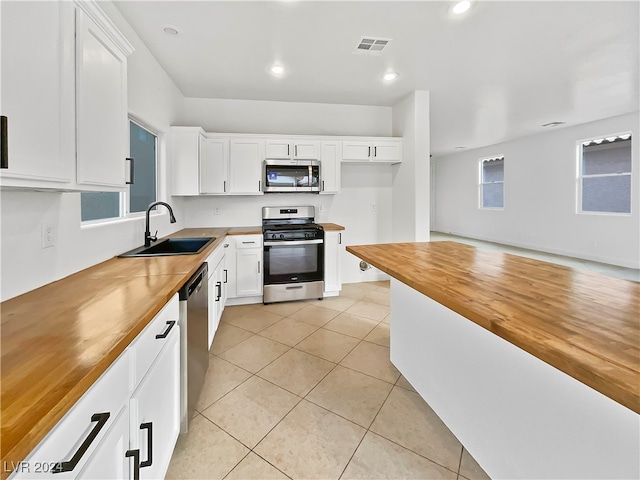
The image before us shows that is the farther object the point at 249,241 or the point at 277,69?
the point at 249,241

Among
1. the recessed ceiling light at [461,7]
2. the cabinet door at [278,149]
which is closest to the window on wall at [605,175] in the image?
the recessed ceiling light at [461,7]

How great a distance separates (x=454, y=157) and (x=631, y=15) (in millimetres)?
7638

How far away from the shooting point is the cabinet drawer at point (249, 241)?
11.9 ft

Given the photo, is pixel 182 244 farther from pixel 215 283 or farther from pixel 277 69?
pixel 277 69

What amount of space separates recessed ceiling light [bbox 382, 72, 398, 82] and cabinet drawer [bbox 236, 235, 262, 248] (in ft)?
8.15

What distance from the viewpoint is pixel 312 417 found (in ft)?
5.96

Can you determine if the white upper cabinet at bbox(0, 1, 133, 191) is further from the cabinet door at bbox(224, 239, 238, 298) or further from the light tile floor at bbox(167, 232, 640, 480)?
the cabinet door at bbox(224, 239, 238, 298)

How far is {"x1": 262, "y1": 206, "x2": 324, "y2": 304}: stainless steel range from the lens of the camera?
12.1 feet

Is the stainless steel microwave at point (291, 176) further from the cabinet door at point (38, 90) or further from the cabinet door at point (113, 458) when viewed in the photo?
the cabinet door at point (113, 458)

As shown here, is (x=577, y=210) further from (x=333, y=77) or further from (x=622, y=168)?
(x=333, y=77)

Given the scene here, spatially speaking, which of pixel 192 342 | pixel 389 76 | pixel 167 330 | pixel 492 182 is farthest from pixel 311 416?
pixel 492 182

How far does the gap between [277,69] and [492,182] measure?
24.9 feet

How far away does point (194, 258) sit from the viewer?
6.61 ft

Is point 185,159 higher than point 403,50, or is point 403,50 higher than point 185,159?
point 403,50
